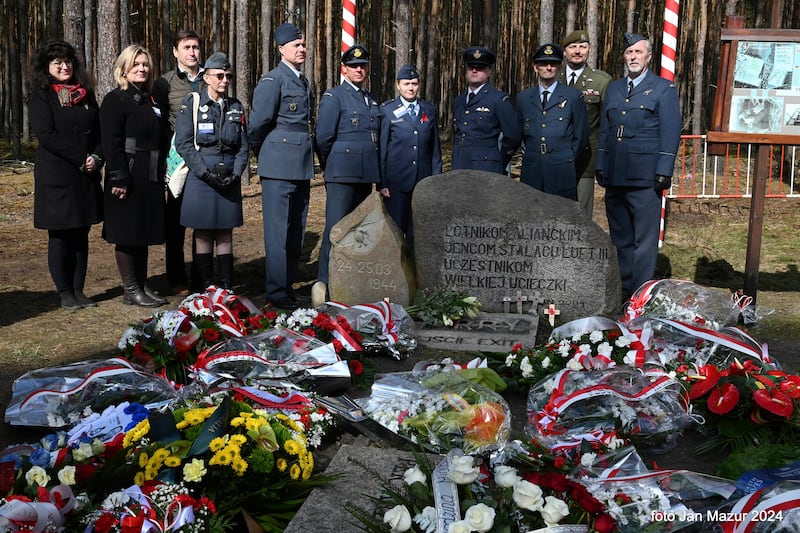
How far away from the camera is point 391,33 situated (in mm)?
33031

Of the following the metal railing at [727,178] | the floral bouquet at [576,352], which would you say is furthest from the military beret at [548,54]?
the metal railing at [727,178]

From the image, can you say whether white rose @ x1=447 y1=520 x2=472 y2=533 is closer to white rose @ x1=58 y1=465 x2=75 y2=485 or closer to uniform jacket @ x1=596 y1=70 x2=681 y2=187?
white rose @ x1=58 y1=465 x2=75 y2=485

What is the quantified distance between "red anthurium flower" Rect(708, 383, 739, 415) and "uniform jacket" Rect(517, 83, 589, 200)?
3.13 metres

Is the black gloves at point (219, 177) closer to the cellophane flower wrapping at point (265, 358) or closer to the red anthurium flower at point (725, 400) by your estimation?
the cellophane flower wrapping at point (265, 358)

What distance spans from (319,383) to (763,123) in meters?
3.95

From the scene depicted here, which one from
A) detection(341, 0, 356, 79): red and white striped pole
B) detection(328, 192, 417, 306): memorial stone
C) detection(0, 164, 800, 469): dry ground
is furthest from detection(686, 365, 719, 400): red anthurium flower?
detection(341, 0, 356, 79): red and white striped pole

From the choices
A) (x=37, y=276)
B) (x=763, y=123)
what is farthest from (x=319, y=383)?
(x=37, y=276)

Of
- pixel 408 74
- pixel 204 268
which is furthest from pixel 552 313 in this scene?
pixel 204 268

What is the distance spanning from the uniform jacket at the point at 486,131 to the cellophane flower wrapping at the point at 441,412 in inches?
126

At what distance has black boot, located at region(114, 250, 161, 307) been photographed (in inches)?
260

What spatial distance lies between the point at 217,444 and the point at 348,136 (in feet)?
13.1

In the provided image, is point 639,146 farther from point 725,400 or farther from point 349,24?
point 725,400

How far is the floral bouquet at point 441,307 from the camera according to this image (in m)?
5.98

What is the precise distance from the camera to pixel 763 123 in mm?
6336
